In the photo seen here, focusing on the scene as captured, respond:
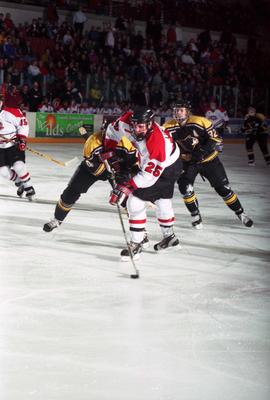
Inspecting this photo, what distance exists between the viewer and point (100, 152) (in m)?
5.99

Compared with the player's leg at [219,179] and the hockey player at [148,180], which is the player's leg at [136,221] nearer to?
the hockey player at [148,180]

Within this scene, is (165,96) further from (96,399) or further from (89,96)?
(96,399)

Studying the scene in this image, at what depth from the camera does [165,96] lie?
18469 mm

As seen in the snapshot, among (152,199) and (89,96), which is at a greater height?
(152,199)

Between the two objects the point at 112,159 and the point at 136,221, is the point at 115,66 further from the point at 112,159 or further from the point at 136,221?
the point at 136,221

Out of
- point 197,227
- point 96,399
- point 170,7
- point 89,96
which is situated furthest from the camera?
point 170,7

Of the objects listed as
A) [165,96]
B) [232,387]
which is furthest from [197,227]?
[165,96]

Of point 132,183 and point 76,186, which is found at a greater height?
point 132,183

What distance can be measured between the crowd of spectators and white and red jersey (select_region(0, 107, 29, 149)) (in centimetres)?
623

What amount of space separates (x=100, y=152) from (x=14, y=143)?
86.7 inches

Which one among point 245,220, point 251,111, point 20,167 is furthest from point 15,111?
point 251,111

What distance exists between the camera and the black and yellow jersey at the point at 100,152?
5902 millimetres

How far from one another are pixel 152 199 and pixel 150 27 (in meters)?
14.7

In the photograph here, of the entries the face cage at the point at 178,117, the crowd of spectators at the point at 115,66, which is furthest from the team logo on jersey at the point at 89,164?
the crowd of spectators at the point at 115,66
